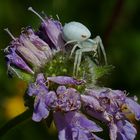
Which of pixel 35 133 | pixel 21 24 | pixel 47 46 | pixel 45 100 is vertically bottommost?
pixel 35 133

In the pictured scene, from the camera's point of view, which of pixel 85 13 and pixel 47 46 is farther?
pixel 85 13

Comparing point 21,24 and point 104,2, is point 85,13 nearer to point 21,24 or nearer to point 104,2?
point 104,2

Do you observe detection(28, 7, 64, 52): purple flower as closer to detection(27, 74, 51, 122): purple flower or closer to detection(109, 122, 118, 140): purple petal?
detection(27, 74, 51, 122): purple flower

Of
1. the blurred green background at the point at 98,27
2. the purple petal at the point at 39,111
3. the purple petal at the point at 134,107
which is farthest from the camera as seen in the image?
the blurred green background at the point at 98,27

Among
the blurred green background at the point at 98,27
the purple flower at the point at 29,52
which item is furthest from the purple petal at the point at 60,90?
the blurred green background at the point at 98,27

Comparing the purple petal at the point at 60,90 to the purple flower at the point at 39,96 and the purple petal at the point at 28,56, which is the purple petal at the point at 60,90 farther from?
the purple petal at the point at 28,56

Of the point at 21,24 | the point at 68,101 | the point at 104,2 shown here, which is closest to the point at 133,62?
the point at 104,2
